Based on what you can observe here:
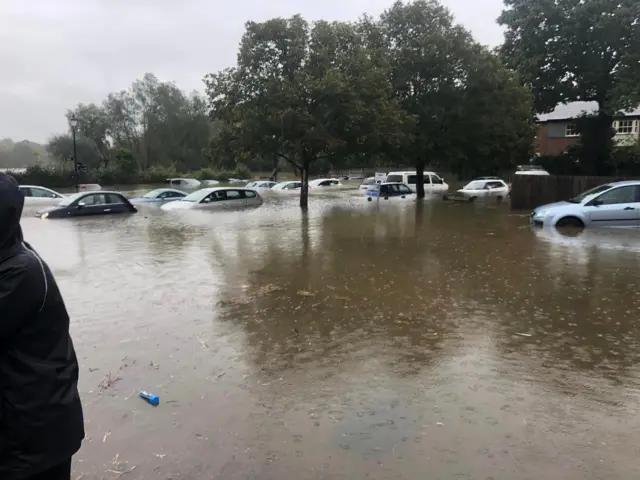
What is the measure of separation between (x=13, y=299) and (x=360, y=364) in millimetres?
3938

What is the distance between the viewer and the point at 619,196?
1625 cm

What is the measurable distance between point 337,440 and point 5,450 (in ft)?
7.78

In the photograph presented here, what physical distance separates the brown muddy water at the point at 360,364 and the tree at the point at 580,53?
71.6 ft

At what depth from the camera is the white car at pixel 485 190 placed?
33219 mm

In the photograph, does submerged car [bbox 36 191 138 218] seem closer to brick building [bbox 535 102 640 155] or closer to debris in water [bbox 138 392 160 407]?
debris in water [bbox 138 392 160 407]

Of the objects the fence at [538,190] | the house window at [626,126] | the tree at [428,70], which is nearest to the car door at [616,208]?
the fence at [538,190]

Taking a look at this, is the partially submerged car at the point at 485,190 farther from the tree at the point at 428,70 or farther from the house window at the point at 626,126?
the house window at the point at 626,126

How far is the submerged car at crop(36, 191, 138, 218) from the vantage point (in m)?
22.1

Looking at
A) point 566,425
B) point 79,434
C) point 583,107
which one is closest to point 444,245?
point 566,425

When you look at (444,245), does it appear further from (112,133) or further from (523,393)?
(112,133)

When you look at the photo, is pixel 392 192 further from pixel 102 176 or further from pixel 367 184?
pixel 102 176

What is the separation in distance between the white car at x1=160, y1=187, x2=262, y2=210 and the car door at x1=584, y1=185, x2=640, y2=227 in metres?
15.3

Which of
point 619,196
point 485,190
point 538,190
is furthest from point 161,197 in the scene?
point 619,196

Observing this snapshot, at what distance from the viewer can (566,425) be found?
4.22 m
